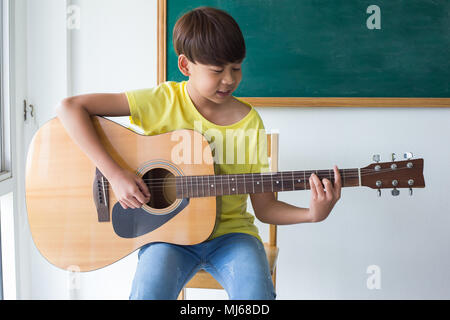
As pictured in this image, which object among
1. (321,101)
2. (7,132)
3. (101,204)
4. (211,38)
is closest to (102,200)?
(101,204)

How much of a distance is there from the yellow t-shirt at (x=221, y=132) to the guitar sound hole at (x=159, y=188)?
12 cm

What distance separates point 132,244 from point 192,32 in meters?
0.57

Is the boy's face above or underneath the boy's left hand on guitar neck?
above

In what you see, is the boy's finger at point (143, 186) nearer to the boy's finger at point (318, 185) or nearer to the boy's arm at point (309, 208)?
the boy's arm at point (309, 208)

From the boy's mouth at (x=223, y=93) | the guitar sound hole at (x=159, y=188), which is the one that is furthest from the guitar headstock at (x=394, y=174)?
the guitar sound hole at (x=159, y=188)

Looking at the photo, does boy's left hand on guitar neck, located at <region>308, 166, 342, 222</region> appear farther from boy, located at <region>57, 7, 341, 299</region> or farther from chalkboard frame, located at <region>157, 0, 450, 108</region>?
chalkboard frame, located at <region>157, 0, 450, 108</region>

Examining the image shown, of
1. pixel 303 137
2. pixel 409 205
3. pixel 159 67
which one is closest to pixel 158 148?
pixel 159 67

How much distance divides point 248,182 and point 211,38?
14.8 inches

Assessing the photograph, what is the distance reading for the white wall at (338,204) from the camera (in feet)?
5.87

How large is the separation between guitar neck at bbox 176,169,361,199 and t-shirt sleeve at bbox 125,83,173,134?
0.19 metres

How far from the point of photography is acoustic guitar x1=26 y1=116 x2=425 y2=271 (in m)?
1.13

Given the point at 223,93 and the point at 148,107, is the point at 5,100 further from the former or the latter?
the point at 223,93
